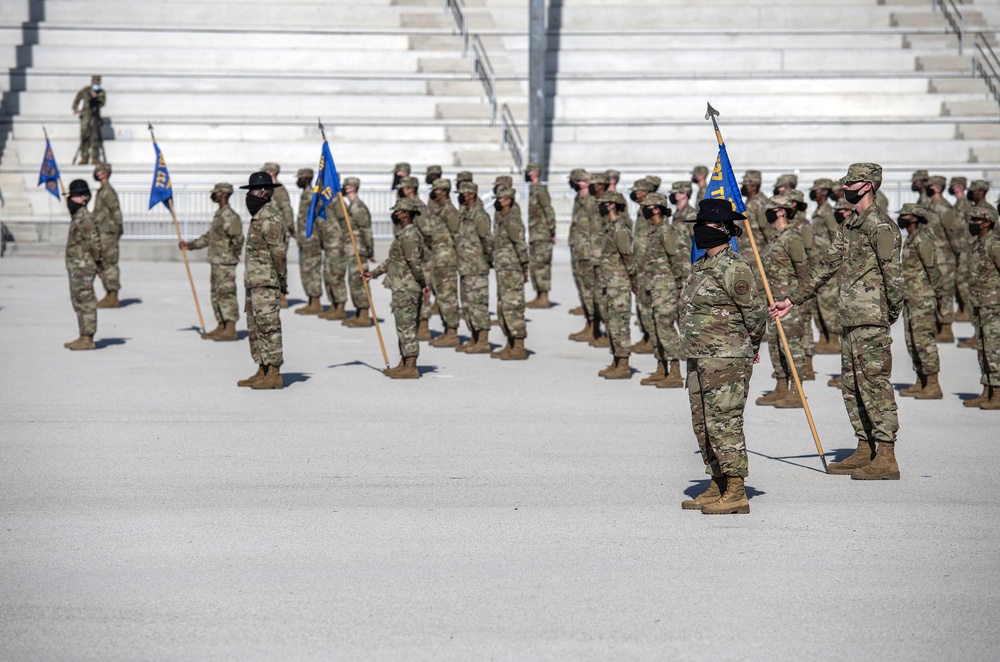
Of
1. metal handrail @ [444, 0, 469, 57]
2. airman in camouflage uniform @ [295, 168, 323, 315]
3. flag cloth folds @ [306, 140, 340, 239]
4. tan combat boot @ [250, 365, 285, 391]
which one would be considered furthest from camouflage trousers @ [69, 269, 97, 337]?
metal handrail @ [444, 0, 469, 57]

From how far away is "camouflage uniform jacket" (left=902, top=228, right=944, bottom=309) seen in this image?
1346 cm

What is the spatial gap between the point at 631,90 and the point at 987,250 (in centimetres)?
2200

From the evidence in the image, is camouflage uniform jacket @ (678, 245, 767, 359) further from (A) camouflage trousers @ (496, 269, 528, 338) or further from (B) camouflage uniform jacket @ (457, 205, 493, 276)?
(B) camouflage uniform jacket @ (457, 205, 493, 276)

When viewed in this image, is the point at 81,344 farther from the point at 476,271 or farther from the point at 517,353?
the point at 517,353

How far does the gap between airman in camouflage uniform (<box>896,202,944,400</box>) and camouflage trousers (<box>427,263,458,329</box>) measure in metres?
6.01

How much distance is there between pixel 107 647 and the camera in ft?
19.9

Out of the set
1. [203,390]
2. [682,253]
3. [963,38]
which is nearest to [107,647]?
[203,390]

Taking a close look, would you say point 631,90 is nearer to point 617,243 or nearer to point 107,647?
point 617,243

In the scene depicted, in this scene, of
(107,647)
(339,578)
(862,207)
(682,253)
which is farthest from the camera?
(682,253)

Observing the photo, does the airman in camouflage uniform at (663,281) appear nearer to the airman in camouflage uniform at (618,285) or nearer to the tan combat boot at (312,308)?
the airman in camouflage uniform at (618,285)

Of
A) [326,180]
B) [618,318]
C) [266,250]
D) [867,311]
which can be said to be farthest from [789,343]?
[326,180]

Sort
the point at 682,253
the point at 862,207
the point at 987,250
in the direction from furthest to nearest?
the point at 682,253 → the point at 987,250 → the point at 862,207

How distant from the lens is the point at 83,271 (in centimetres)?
1666

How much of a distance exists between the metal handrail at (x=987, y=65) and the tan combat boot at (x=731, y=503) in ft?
93.2
